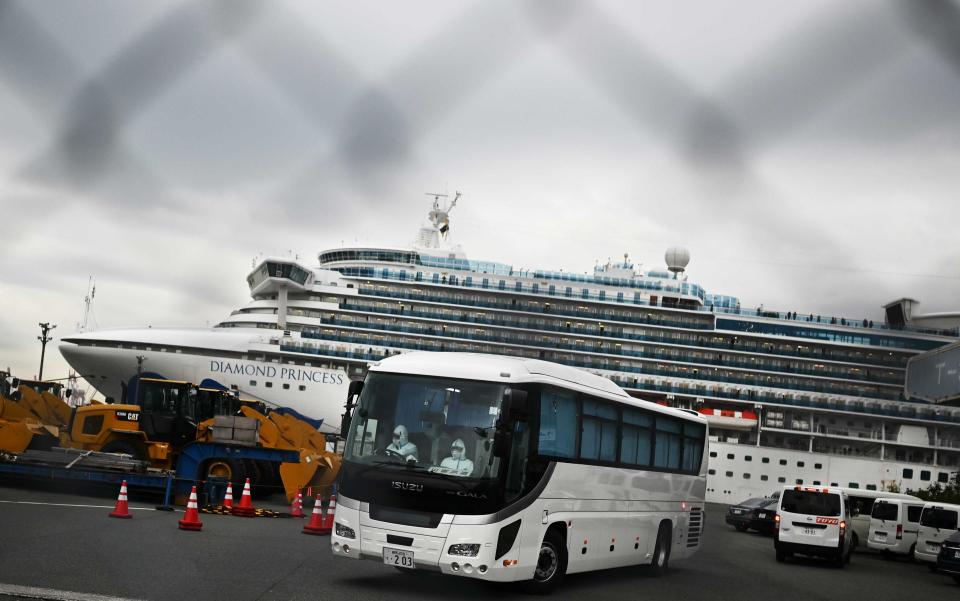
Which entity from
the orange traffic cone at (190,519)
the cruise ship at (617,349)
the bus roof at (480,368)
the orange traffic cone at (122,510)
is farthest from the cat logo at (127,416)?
the cruise ship at (617,349)

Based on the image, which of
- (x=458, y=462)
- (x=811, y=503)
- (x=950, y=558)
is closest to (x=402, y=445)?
(x=458, y=462)

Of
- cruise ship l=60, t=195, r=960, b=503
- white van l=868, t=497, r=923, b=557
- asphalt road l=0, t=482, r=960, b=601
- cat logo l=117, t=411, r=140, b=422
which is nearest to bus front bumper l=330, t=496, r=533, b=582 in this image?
asphalt road l=0, t=482, r=960, b=601

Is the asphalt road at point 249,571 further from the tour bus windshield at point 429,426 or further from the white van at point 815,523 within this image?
the tour bus windshield at point 429,426

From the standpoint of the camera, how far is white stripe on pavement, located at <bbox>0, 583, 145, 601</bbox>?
7.04m

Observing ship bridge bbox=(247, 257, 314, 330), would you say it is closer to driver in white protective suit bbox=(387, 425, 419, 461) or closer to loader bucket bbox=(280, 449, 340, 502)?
loader bucket bbox=(280, 449, 340, 502)

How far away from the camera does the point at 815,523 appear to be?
16953 mm

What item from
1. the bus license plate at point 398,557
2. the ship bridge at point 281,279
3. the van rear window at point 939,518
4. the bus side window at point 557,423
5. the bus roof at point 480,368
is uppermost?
the ship bridge at point 281,279

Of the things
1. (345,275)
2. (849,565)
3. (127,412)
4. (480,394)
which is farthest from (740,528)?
(345,275)

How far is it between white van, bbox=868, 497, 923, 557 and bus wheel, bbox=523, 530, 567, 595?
49.0 feet

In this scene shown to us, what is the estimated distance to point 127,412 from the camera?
62.7 ft

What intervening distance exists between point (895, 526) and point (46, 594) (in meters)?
20.2

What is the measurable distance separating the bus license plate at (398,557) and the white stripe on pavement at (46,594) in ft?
8.49

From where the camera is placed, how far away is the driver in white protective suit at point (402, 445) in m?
9.57

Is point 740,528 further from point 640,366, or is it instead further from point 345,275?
point 345,275
